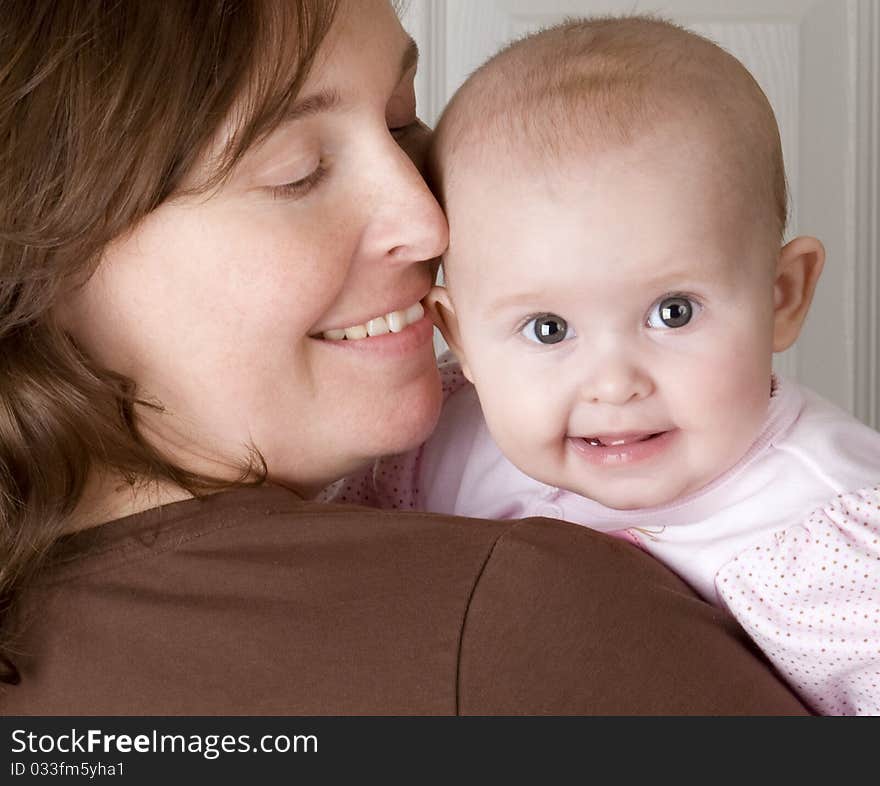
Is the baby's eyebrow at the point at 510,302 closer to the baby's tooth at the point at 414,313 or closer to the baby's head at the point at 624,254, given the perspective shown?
the baby's head at the point at 624,254

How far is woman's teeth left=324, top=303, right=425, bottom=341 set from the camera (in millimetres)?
1512

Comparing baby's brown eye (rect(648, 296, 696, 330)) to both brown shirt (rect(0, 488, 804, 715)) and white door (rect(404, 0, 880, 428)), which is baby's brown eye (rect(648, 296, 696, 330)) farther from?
white door (rect(404, 0, 880, 428))

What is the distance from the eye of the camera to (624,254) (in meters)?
1.32

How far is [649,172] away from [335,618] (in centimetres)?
56

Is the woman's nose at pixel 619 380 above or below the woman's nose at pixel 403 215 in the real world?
below

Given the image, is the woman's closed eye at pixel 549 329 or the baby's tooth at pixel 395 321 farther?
the baby's tooth at pixel 395 321

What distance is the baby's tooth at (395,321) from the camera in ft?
5.05

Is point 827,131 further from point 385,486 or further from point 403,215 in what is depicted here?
point 403,215

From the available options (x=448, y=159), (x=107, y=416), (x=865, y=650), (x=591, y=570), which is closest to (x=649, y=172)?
(x=448, y=159)

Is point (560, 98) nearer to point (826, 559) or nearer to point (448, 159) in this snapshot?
point (448, 159)

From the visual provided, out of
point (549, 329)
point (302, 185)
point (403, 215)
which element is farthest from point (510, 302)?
point (302, 185)

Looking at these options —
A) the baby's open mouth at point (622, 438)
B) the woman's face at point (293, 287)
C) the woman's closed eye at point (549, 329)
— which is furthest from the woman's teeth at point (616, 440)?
the woman's face at point (293, 287)

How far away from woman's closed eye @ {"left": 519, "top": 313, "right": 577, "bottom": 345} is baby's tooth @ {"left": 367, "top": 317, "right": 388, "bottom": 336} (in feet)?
0.70

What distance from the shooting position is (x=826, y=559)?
4.25 feet
